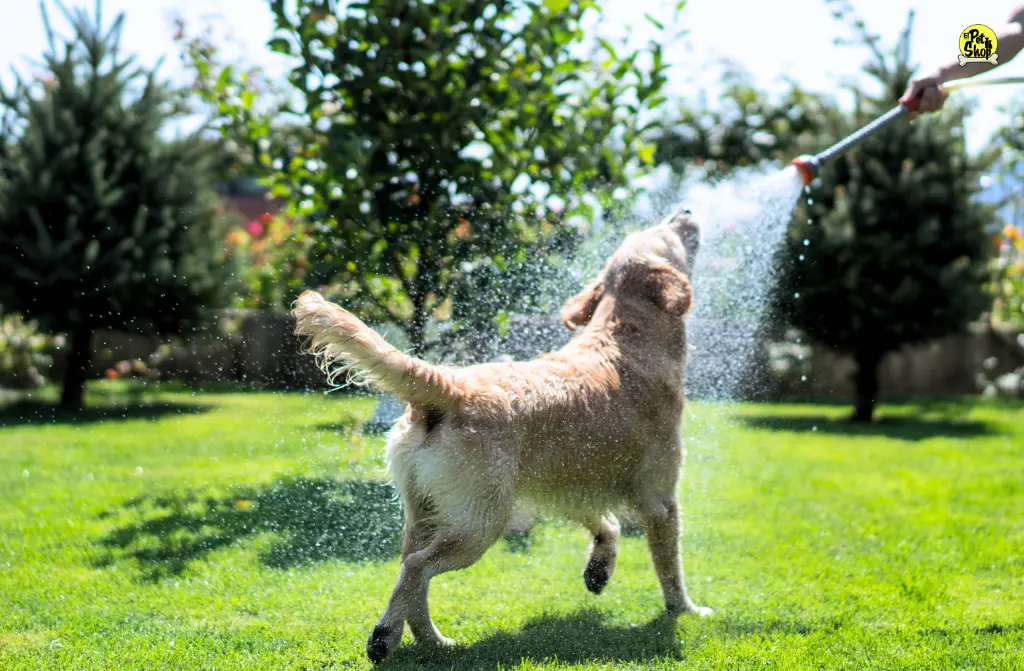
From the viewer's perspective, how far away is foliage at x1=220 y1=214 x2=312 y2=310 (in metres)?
9.86

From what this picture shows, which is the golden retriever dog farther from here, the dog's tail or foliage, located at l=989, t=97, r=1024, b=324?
foliage, located at l=989, t=97, r=1024, b=324

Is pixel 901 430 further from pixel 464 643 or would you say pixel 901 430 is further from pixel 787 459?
pixel 464 643

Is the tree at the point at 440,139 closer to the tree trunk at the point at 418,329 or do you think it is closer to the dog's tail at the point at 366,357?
the tree trunk at the point at 418,329

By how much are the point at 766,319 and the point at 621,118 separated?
3347mm

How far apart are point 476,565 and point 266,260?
858cm

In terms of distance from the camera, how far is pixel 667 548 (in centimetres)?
386

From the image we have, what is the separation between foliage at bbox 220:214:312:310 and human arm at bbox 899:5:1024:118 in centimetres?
593

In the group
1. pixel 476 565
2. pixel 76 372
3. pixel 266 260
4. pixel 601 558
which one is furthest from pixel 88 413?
pixel 601 558

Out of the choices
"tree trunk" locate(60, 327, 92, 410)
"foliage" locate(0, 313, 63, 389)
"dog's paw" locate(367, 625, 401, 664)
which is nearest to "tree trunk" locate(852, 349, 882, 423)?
"dog's paw" locate(367, 625, 401, 664)

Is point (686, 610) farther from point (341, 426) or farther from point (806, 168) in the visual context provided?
point (341, 426)

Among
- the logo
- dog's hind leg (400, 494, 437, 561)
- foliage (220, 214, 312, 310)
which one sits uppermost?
the logo

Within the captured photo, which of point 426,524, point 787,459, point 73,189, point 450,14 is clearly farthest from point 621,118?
point 73,189

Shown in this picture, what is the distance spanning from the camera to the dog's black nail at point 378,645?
3.08 m

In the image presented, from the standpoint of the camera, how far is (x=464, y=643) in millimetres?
3457
